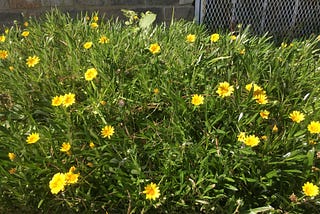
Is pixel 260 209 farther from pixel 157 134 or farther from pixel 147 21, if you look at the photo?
pixel 147 21

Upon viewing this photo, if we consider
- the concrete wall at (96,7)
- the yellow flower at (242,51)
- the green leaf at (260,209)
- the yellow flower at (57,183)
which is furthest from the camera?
the concrete wall at (96,7)

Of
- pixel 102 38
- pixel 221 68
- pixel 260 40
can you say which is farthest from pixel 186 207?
pixel 260 40

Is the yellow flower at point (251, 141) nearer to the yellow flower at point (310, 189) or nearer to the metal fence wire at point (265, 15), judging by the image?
the yellow flower at point (310, 189)

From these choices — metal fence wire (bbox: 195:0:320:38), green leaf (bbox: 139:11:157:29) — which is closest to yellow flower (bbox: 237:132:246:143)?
green leaf (bbox: 139:11:157:29)

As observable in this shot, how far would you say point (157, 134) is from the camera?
1.82 metres

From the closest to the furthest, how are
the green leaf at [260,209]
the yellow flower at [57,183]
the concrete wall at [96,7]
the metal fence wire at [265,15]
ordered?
the yellow flower at [57,183]
the green leaf at [260,209]
the concrete wall at [96,7]
the metal fence wire at [265,15]

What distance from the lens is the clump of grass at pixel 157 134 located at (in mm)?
1668

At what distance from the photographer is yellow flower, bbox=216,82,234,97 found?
5.95 ft

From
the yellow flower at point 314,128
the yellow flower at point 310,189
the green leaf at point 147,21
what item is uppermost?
the green leaf at point 147,21

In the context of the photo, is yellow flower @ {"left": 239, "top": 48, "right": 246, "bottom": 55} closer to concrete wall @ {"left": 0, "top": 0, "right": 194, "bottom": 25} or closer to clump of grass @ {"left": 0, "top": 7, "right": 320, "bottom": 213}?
clump of grass @ {"left": 0, "top": 7, "right": 320, "bottom": 213}

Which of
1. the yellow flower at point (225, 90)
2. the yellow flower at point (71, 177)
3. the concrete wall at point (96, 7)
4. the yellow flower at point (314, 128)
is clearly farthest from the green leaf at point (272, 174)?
the concrete wall at point (96, 7)

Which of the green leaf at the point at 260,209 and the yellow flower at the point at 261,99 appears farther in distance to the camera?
the yellow flower at the point at 261,99

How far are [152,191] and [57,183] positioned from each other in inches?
16.2

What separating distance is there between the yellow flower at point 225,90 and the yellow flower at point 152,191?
0.57 meters
